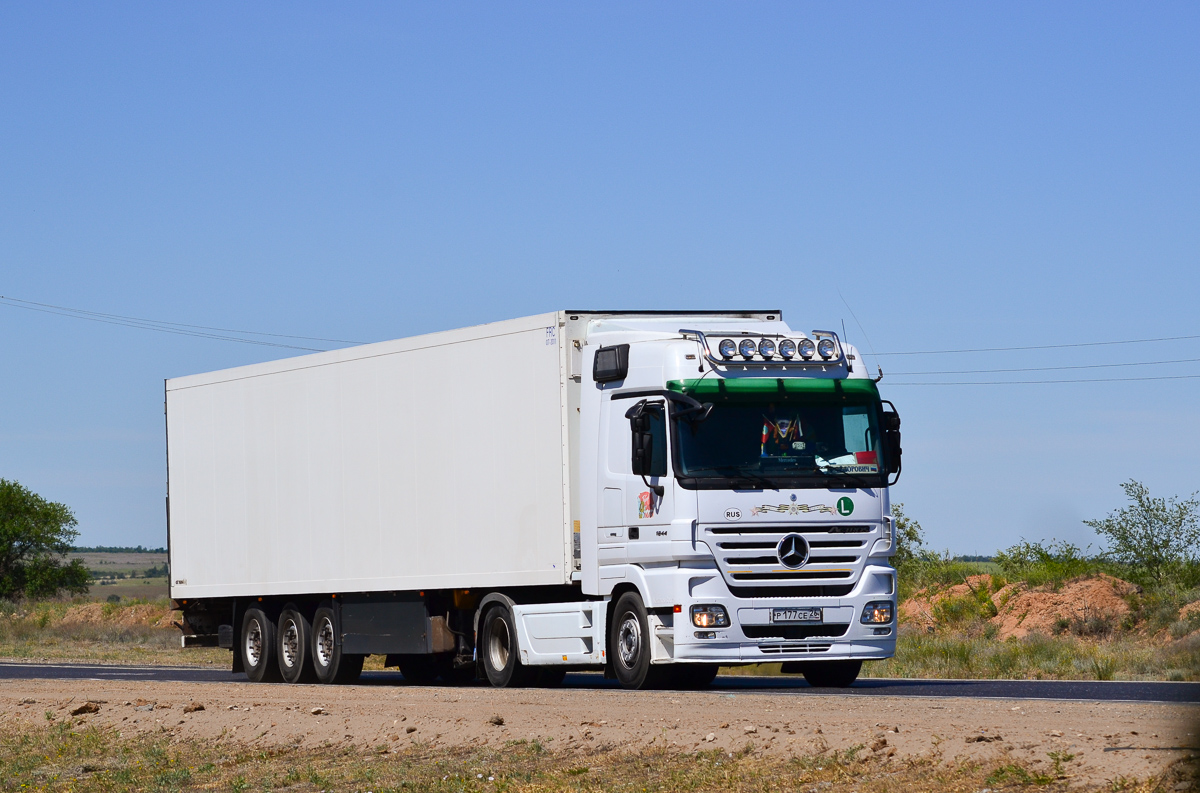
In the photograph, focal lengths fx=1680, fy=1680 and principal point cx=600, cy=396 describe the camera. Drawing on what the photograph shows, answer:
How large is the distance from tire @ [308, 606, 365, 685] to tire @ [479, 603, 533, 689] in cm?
312

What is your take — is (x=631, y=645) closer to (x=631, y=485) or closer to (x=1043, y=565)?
(x=631, y=485)

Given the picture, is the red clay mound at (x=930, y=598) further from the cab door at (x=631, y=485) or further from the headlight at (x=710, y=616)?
the headlight at (x=710, y=616)

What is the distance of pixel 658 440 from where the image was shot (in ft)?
56.6

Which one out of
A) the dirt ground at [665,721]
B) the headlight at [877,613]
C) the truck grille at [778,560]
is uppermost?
the truck grille at [778,560]

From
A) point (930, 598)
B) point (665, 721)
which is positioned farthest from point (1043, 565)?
point (665, 721)

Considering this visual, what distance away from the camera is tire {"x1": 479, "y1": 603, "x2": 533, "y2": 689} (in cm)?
1917

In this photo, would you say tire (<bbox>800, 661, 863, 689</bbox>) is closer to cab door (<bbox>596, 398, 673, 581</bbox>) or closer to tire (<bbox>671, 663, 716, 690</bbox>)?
tire (<bbox>671, 663, 716, 690</bbox>)

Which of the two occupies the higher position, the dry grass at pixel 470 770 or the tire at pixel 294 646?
the tire at pixel 294 646

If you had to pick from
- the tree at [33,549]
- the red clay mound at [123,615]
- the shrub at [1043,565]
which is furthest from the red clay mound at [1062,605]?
the tree at [33,549]

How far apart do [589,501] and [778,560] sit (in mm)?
2199

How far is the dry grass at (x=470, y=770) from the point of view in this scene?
10.3 meters

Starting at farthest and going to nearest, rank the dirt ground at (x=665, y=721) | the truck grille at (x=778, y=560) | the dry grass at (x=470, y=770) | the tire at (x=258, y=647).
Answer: the tire at (x=258, y=647), the truck grille at (x=778, y=560), the dirt ground at (x=665, y=721), the dry grass at (x=470, y=770)

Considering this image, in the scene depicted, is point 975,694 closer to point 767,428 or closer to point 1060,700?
point 1060,700

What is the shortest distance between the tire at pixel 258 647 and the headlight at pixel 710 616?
8.91 metres
